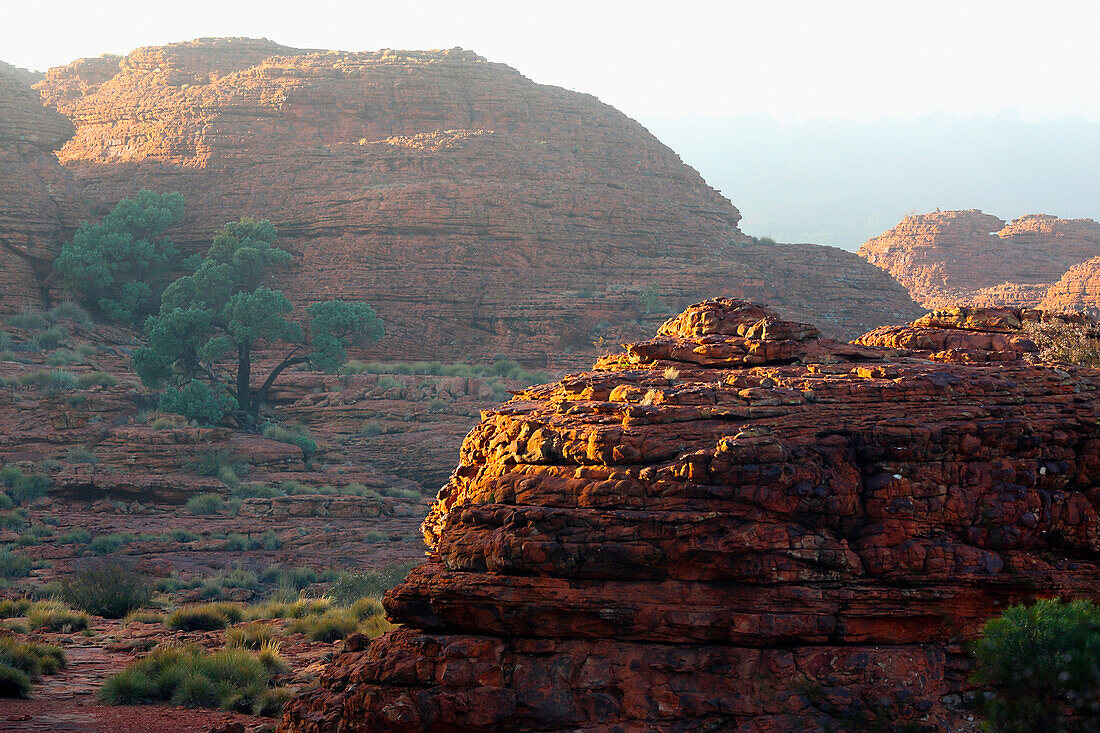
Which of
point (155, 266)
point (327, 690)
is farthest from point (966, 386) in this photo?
point (155, 266)

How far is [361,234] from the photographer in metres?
54.4

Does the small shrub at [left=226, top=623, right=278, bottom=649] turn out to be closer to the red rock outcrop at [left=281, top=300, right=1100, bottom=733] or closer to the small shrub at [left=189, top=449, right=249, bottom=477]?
the red rock outcrop at [left=281, top=300, right=1100, bottom=733]


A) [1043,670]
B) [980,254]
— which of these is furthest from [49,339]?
[980,254]

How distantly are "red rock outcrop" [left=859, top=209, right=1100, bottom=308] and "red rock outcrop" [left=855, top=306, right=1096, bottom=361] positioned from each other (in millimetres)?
49079

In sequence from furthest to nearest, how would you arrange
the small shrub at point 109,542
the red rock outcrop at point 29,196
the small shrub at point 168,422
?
the red rock outcrop at point 29,196 < the small shrub at point 168,422 < the small shrub at point 109,542

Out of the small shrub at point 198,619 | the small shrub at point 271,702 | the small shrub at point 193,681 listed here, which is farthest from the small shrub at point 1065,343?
the small shrub at point 198,619

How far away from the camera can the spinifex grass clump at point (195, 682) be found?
12.6m

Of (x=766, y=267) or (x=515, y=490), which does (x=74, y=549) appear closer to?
(x=515, y=490)

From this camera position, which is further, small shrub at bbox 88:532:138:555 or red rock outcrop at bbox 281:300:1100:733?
small shrub at bbox 88:532:138:555

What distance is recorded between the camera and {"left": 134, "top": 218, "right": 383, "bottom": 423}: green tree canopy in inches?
1539

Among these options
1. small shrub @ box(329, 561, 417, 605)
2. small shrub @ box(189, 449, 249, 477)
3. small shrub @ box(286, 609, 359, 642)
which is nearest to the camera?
small shrub @ box(286, 609, 359, 642)

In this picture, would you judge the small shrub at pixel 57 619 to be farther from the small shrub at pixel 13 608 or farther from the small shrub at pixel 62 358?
the small shrub at pixel 62 358

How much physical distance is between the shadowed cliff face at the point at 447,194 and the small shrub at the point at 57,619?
3156 cm

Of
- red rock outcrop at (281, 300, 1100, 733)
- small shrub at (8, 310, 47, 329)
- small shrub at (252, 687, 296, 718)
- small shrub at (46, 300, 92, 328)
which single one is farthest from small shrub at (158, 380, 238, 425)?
red rock outcrop at (281, 300, 1100, 733)
